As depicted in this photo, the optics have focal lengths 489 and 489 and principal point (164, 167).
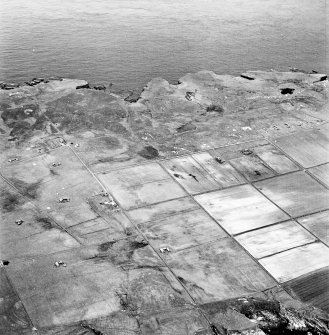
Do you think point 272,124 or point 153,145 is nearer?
point 153,145

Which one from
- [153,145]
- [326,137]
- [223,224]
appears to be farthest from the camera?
[326,137]

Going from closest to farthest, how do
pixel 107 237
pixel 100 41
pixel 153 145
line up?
pixel 107 237 → pixel 153 145 → pixel 100 41

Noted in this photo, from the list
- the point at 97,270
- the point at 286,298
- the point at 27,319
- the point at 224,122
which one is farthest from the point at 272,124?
the point at 27,319

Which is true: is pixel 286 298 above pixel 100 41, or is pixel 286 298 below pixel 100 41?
below

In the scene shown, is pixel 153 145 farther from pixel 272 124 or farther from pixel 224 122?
pixel 272 124

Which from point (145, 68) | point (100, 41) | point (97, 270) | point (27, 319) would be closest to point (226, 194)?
point (97, 270)

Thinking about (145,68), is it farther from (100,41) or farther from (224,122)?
(224,122)
